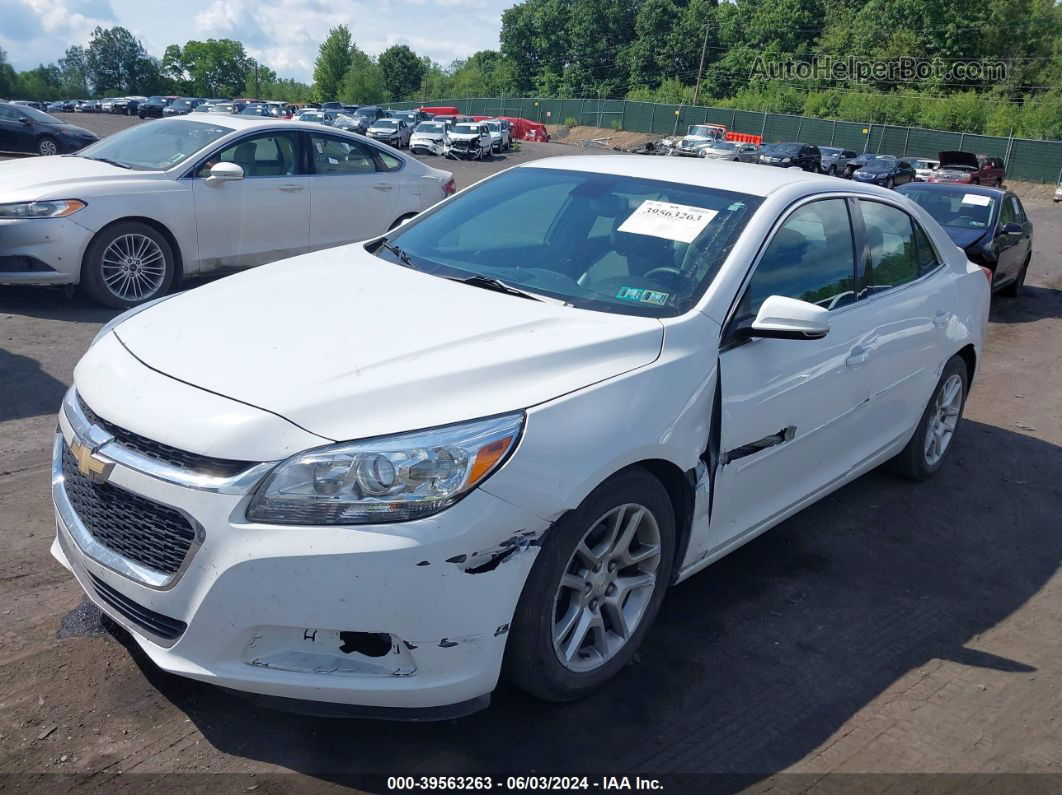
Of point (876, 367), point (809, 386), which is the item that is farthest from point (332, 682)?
point (876, 367)

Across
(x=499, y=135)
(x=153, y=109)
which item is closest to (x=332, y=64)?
(x=153, y=109)

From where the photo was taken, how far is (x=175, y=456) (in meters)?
2.57

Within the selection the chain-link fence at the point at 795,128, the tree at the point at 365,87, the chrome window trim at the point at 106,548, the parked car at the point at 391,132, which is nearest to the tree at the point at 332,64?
the tree at the point at 365,87

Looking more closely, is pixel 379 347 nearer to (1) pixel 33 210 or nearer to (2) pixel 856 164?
(1) pixel 33 210

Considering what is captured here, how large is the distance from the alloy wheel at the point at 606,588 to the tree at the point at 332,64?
126 metres

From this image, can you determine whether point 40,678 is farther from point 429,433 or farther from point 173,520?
point 429,433

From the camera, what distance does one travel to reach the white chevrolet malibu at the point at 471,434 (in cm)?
251

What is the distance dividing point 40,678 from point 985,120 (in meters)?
62.2

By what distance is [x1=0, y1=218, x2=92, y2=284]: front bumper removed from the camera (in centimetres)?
733

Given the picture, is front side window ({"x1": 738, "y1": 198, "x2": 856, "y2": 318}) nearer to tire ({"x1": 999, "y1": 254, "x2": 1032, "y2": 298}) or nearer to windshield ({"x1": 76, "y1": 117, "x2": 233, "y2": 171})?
windshield ({"x1": 76, "y1": 117, "x2": 233, "y2": 171})

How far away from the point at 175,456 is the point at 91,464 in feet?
1.13

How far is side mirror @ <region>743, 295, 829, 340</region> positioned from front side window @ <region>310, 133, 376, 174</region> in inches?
256

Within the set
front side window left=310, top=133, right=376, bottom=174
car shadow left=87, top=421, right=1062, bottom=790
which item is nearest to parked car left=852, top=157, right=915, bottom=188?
front side window left=310, top=133, right=376, bottom=174

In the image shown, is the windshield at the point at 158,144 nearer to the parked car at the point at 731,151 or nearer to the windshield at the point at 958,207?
the windshield at the point at 958,207
